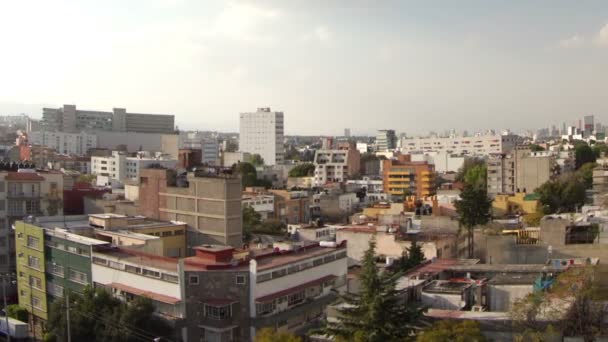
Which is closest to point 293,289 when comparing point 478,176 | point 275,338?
point 275,338

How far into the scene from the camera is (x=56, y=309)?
2228 centimetres

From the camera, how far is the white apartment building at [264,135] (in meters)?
114

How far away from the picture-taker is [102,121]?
13188 cm

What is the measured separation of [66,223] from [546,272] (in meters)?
20.4

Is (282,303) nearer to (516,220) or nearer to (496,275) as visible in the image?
(496,275)

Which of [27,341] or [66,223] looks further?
[66,223]

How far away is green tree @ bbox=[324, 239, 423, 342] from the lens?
14141 millimetres

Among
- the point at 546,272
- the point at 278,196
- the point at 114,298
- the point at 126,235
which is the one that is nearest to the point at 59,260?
the point at 126,235

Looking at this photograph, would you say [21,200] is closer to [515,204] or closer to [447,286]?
[447,286]

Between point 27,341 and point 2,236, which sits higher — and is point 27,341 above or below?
below

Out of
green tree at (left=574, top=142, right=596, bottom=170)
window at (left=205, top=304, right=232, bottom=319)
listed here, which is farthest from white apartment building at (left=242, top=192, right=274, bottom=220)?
green tree at (left=574, top=142, right=596, bottom=170)

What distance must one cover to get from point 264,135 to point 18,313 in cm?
8964

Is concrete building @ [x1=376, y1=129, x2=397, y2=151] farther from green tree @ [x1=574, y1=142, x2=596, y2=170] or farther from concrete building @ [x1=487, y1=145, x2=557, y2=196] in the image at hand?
concrete building @ [x1=487, y1=145, x2=557, y2=196]

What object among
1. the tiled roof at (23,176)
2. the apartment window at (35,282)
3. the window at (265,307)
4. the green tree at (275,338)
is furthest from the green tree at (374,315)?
the tiled roof at (23,176)
